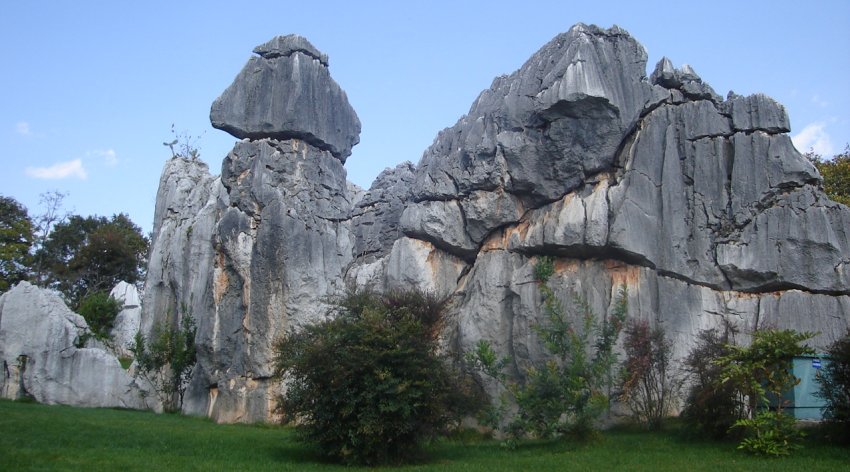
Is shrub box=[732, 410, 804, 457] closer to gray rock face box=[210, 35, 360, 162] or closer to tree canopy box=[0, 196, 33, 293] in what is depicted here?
gray rock face box=[210, 35, 360, 162]

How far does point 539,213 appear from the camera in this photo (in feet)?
95.3

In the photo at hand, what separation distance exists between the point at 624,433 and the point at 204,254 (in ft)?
78.6

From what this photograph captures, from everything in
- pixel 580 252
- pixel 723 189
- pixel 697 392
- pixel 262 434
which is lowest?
pixel 262 434

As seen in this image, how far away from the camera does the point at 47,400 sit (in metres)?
33.8

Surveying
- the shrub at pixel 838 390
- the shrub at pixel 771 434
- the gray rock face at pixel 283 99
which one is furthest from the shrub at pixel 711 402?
the gray rock face at pixel 283 99

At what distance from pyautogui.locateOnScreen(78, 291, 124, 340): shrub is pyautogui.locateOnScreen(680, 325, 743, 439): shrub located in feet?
122

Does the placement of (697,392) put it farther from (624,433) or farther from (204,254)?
(204,254)

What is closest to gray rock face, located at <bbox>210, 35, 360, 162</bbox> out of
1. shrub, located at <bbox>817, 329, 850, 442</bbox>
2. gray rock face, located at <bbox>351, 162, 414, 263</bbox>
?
gray rock face, located at <bbox>351, 162, 414, 263</bbox>

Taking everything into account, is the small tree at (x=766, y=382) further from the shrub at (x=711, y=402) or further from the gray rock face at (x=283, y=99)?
the gray rock face at (x=283, y=99)

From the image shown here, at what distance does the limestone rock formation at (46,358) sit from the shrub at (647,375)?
23479mm

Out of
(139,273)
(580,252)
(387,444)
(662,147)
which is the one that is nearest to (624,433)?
(580,252)

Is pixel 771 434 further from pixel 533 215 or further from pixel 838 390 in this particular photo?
pixel 533 215

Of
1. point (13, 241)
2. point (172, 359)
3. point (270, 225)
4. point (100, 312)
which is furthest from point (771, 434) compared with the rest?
point (13, 241)

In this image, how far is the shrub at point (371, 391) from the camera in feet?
60.1
